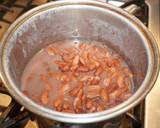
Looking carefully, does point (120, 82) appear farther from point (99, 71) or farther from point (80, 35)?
point (80, 35)

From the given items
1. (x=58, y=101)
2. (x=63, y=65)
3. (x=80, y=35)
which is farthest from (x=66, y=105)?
(x=80, y=35)

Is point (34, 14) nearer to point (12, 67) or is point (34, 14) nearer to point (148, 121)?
point (12, 67)

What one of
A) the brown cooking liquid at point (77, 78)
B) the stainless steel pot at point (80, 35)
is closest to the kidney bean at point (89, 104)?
the brown cooking liquid at point (77, 78)

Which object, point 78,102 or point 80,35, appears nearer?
point 78,102

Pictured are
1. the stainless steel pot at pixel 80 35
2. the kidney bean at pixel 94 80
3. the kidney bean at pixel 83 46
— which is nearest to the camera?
the stainless steel pot at pixel 80 35

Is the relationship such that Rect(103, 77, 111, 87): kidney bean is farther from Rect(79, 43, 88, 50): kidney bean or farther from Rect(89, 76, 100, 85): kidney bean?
Rect(79, 43, 88, 50): kidney bean

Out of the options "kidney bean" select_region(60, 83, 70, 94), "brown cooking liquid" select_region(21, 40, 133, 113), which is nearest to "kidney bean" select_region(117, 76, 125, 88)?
"brown cooking liquid" select_region(21, 40, 133, 113)

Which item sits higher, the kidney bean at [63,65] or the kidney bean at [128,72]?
the kidney bean at [128,72]

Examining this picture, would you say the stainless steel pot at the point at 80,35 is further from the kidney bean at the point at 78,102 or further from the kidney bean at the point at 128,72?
the kidney bean at the point at 78,102
